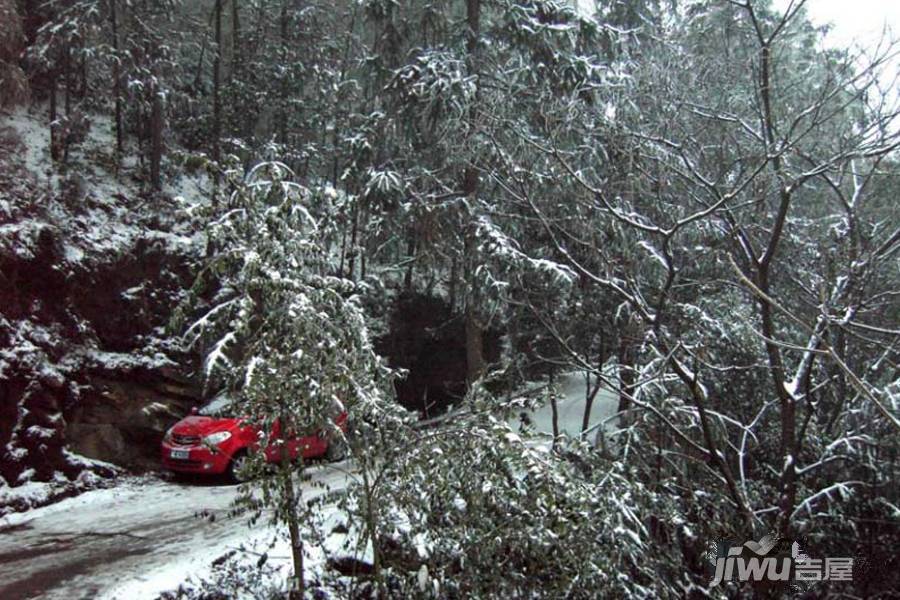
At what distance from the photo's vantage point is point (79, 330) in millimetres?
10086

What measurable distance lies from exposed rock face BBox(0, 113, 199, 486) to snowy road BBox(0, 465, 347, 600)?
A: 35.8 inches

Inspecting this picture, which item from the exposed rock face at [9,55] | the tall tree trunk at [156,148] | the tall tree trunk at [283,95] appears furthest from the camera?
the tall tree trunk at [283,95]

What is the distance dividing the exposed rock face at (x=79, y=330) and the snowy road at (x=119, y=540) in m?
0.91

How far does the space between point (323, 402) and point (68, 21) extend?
1293 centimetres

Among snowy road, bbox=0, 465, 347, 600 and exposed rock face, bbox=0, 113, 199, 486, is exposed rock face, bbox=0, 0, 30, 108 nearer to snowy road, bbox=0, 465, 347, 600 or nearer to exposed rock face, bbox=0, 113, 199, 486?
exposed rock face, bbox=0, 113, 199, 486

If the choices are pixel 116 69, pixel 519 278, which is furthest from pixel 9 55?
pixel 519 278

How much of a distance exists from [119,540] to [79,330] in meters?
4.56

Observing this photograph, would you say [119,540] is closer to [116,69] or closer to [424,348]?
[424,348]

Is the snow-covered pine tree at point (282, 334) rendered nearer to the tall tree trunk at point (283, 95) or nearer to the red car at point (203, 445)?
the red car at point (203, 445)

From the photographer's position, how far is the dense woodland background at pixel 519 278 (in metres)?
4.39

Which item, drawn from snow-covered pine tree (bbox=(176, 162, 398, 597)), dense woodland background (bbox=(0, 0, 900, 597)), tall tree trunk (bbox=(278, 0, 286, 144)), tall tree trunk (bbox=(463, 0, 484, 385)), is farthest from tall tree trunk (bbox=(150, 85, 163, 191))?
snow-covered pine tree (bbox=(176, 162, 398, 597))

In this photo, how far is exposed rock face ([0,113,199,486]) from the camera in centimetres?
881

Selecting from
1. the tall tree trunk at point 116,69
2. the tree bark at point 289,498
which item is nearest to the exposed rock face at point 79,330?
the tall tree trunk at point 116,69

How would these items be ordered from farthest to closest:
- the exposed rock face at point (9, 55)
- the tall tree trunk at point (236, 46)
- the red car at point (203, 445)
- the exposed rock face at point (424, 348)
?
the tall tree trunk at point (236, 46) → the exposed rock face at point (424, 348) → the exposed rock face at point (9, 55) → the red car at point (203, 445)
